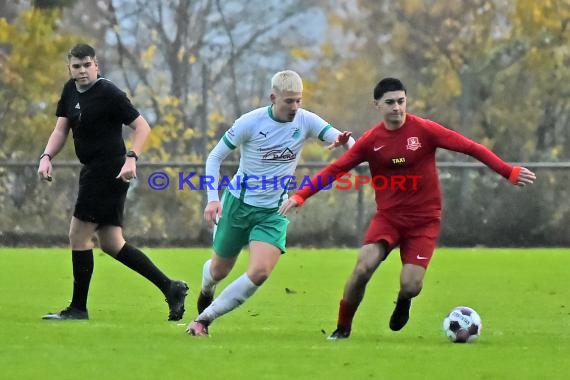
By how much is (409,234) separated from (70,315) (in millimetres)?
2649

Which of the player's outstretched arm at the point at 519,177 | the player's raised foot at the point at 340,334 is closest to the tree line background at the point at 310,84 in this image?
the player's raised foot at the point at 340,334

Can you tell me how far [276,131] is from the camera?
9578mm

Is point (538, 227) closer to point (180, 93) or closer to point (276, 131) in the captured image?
point (180, 93)

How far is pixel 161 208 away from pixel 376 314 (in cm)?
1155

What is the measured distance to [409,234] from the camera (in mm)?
9547

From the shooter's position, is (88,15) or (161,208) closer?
(161,208)

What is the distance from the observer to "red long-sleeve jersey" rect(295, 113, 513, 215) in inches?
368

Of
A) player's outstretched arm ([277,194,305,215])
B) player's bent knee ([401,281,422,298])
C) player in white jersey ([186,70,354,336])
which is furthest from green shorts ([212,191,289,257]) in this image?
player's bent knee ([401,281,422,298])

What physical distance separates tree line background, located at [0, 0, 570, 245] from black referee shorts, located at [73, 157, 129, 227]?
11.4 meters

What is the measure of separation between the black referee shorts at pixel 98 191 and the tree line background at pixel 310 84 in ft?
37.3

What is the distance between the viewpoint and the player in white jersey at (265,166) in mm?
9391

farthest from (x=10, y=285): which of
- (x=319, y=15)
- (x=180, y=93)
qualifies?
(x=319, y=15)

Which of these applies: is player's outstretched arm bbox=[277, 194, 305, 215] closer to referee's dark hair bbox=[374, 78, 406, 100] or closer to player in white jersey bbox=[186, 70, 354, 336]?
player in white jersey bbox=[186, 70, 354, 336]

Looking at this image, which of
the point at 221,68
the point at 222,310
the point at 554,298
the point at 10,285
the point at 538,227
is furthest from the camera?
the point at 221,68
